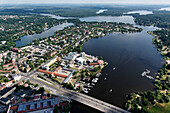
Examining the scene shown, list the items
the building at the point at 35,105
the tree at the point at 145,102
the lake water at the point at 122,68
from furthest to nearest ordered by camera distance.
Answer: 1. the lake water at the point at 122,68
2. the tree at the point at 145,102
3. the building at the point at 35,105

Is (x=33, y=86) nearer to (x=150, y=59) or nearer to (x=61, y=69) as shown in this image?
(x=61, y=69)

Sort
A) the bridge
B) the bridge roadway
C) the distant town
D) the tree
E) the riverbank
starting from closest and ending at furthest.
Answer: the bridge, the bridge roadway, the riverbank, the tree, the distant town

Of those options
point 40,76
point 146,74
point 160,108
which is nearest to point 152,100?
point 160,108

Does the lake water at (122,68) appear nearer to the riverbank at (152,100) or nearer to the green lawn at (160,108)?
the riverbank at (152,100)

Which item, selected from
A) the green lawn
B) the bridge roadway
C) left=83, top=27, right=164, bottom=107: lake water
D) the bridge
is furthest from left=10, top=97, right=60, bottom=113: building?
the green lawn

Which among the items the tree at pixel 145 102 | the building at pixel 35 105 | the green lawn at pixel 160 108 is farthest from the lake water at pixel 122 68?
the green lawn at pixel 160 108

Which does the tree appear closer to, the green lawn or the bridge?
the green lawn

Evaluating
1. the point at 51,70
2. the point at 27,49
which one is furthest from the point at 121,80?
the point at 27,49

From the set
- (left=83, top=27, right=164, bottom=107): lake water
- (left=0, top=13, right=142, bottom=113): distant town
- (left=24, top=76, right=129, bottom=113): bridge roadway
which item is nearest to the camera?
(left=24, top=76, right=129, bottom=113): bridge roadway
